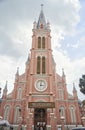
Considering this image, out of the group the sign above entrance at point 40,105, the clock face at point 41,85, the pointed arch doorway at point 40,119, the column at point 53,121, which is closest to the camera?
the column at point 53,121

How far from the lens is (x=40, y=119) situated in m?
29.0

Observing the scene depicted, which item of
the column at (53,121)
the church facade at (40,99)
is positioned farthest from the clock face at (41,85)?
the column at (53,121)

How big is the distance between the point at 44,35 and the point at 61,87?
42.7ft

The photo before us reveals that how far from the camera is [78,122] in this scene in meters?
29.7

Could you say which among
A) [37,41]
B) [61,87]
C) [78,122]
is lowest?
[78,122]

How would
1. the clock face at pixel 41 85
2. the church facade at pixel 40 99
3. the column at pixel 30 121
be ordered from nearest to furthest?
the column at pixel 30 121 → the church facade at pixel 40 99 → the clock face at pixel 41 85

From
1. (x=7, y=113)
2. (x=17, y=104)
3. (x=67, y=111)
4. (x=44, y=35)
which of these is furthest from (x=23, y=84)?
(x=44, y=35)

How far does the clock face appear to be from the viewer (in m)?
30.7

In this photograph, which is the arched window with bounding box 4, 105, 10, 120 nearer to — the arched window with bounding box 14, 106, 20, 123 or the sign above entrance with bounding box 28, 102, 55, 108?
the arched window with bounding box 14, 106, 20, 123

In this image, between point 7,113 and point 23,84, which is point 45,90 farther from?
point 7,113

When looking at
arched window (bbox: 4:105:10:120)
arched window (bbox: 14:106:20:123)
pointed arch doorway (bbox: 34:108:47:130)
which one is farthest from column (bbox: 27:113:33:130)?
arched window (bbox: 4:105:10:120)

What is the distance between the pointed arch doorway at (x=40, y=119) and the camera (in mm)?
28358

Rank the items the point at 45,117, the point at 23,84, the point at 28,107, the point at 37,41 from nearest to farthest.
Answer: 1. the point at 28,107
2. the point at 45,117
3. the point at 23,84
4. the point at 37,41

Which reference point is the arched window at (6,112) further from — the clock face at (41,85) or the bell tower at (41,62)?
the clock face at (41,85)
